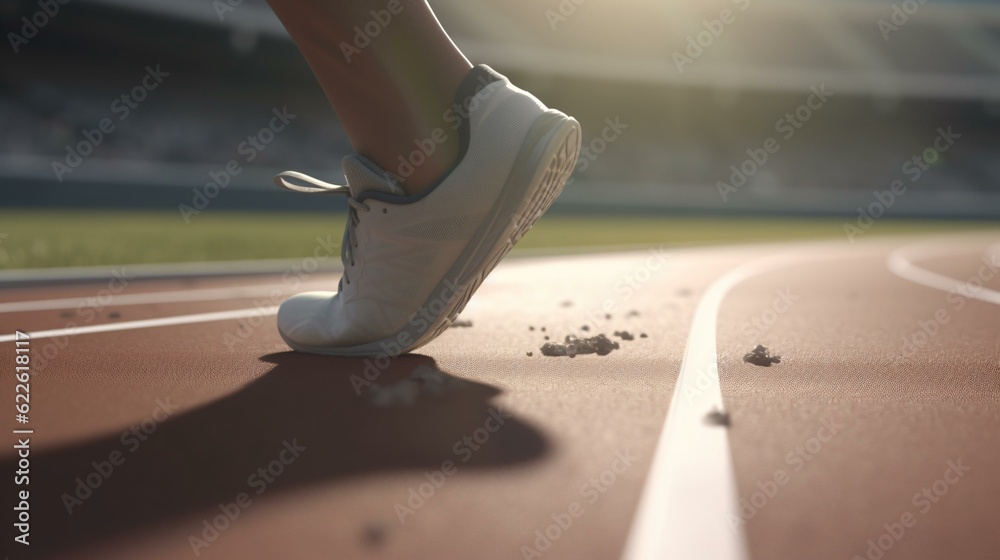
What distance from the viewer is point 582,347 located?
3.23 metres

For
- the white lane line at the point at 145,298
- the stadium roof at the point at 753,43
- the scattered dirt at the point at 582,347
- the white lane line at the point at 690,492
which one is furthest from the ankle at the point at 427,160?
the stadium roof at the point at 753,43

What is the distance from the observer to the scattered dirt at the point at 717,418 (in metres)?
2.11

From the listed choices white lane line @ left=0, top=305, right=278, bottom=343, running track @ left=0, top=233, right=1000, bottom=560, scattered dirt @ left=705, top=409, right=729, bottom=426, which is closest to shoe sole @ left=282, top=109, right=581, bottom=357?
running track @ left=0, top=233, right=1000, bottom=560

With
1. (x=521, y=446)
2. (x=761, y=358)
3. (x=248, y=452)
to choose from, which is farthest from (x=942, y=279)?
(x=248, y=452)

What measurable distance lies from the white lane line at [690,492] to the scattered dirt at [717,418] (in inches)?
0.8

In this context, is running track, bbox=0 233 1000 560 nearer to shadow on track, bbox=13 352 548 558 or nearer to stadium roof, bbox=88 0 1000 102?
shadow on track, bbox=13 352 548 558

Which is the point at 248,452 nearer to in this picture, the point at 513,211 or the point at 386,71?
the point at 513,211

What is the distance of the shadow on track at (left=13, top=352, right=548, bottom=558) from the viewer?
1.53 m

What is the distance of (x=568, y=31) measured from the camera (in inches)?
1590

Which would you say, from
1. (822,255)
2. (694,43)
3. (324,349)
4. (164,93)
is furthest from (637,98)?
→ (324,349)

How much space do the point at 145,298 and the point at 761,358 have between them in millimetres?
3948

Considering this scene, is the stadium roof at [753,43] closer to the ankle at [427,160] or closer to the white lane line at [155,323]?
the white lane line at [155,323]

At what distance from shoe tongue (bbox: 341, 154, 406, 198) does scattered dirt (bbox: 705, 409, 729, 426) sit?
1.16 metres

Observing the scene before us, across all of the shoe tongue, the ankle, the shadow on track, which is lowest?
the shadow on track
